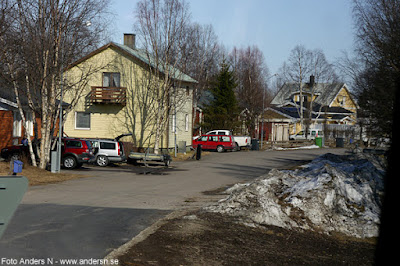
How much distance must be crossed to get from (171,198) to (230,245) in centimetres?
737

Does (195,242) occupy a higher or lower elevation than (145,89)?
lower

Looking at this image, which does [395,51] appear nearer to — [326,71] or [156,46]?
[156,46]

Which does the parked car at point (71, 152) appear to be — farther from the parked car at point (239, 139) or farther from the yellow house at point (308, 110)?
the yellow house at point (308, 110)

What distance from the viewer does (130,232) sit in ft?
33.6

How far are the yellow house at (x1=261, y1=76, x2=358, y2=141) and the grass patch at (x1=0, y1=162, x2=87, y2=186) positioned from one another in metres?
45.6

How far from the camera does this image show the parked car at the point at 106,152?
1184 inches

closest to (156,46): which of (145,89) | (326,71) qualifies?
(145,89)

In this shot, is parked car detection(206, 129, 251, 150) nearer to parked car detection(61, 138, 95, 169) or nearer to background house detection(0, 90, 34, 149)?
background house detection(0, 90, 34, 149)

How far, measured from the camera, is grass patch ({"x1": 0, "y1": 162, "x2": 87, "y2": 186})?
2046 centimetres

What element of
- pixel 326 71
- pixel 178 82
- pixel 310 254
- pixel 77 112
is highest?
pixel 326 71

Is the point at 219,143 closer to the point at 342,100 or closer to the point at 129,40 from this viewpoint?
the point at 129,40

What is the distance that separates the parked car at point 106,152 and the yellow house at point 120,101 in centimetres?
860

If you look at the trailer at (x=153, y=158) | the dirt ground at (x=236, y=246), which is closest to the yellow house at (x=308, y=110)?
the trailer at (x=153, y=158)

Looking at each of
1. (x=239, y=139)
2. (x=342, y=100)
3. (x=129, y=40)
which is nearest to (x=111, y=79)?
(x=129, y=40)
